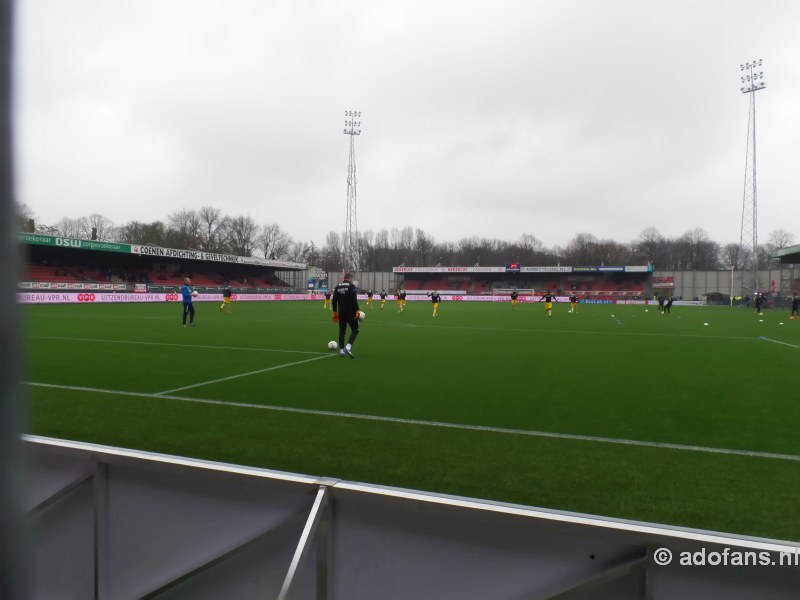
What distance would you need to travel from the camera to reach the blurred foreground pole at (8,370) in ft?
2.49

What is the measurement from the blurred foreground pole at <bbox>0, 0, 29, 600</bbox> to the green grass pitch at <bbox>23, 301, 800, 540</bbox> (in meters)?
0.04

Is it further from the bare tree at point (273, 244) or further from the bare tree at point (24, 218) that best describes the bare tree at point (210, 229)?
the bare tree at point (24, 218)

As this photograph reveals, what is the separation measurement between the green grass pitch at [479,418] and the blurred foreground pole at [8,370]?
4cm

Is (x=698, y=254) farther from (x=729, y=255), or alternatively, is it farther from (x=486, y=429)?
(x=486, y=429)

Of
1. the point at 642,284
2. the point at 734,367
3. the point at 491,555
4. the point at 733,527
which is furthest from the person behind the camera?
the point at 642,284

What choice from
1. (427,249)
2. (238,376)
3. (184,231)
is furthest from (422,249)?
(238,376)

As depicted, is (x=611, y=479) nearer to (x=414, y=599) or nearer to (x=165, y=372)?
(x=414, y=599)

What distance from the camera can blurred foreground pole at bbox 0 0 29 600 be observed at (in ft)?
2.49

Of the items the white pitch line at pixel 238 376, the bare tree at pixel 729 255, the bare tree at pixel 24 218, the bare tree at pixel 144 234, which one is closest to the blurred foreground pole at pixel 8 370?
the bare tree at pixel 24 218

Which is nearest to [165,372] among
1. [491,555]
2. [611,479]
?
[611,479]

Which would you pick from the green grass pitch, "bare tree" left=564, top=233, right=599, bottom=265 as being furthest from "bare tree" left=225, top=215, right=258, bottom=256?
the green grass pitch

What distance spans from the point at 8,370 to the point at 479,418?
19.9ft

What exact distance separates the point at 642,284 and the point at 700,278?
1162 centimetres

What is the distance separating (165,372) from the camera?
9531mm
